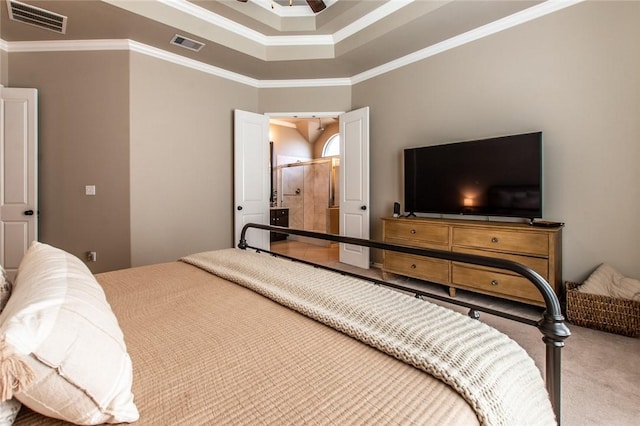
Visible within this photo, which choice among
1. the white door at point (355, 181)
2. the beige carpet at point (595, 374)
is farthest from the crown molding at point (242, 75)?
the beige carpet at point (595, 374)

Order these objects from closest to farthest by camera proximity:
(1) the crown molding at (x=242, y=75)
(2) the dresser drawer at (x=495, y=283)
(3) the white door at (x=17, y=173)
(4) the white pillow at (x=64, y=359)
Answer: (4) the white pillow at (x=64, y=359), (2) the dresser drawer at (x=495, y=283), (1) the crown molding at (x=242, y=75), (3) the white door at (x=17, y=173)

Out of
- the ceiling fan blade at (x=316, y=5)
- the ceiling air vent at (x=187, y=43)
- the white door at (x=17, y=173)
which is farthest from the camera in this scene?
the ceiling air vent at (x=187, y=43)

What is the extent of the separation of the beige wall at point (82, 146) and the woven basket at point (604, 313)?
13.7ft

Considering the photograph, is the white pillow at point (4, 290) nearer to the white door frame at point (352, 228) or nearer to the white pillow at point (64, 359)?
the white pillow at point (64, 359)

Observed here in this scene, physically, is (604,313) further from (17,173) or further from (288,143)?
(288,143)

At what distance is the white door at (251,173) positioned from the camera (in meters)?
4.10

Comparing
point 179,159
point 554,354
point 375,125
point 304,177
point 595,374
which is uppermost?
point 375,125

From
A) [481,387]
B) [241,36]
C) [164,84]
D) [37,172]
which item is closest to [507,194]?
[481,387]

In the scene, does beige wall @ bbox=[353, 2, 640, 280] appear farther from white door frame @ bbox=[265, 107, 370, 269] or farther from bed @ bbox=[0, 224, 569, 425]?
bed @ bbox=[0, 224, 569, 425]

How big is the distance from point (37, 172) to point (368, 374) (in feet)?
13.3

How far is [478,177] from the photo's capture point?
3.01 metres

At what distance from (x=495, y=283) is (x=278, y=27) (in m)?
3.53

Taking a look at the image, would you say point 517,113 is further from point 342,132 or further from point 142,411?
point 142,411

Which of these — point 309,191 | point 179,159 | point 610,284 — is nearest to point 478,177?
point 610,284
